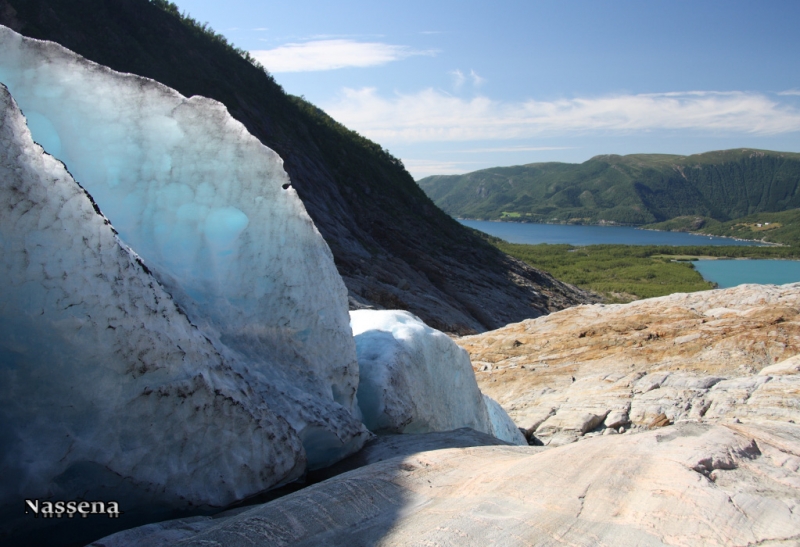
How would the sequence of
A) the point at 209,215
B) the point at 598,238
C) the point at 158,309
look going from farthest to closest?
the point at 598,238 < the point at 209,215 < the point at 158,309

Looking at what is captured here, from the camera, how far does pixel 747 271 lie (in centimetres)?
6072

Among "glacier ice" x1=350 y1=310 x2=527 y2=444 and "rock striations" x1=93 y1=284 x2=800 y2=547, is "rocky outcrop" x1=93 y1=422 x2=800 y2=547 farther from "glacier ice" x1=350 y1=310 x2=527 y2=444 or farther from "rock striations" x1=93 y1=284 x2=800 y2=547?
"glacier ice" x1=350 y1=310 x2=527 y2=444

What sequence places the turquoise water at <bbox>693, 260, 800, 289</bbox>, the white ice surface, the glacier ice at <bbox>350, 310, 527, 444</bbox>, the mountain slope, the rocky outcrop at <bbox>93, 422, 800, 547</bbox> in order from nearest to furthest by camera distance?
the rocky outcrop at <bbox>93, 422, 800, 547</bbox>, the white ice surface, the glacier ice at <bbox>350, 310, 527, 444</bbox>, the mountain slope, the turquoise water at <bbox>693, 260, 800, 289</bbox>

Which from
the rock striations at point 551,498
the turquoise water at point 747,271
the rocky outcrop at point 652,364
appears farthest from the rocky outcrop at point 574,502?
the turquoise water at point 747,271

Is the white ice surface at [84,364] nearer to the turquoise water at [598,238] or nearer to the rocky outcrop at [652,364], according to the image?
the rocky outcrop at [652,364]

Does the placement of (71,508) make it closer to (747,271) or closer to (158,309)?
(158,309)

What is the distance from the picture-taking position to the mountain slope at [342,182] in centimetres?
2317

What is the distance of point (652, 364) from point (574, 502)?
31.0 ft

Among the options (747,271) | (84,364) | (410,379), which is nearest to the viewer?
(84,364)

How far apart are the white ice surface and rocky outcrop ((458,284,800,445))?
7.44 metres

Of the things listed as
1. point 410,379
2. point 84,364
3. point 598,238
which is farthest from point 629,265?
point 84,364

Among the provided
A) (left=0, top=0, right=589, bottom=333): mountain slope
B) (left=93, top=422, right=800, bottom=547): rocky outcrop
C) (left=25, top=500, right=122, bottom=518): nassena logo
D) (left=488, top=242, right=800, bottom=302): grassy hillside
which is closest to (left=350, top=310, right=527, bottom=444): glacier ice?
(left=93, top=422, right=800, bottom=547): rocky outcrop

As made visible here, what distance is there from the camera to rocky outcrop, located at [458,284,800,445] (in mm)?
9547

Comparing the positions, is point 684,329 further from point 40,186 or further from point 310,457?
point 40,186
